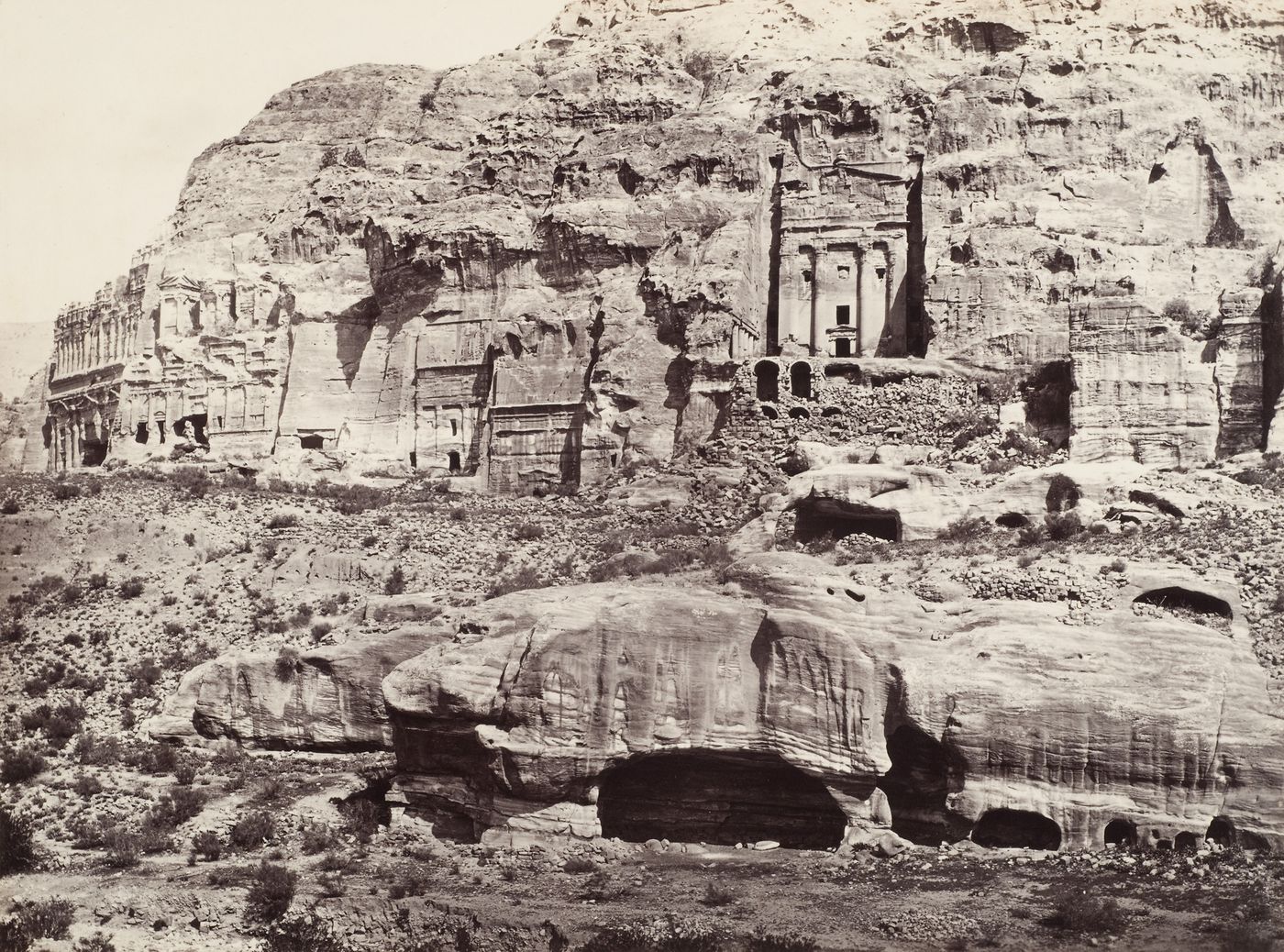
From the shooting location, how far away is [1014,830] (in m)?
30.9

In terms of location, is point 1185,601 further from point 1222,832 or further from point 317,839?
point 317,839

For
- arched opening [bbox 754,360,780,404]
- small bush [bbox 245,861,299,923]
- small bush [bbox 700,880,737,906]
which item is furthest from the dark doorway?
small bush [bbox 700,880,737,906]

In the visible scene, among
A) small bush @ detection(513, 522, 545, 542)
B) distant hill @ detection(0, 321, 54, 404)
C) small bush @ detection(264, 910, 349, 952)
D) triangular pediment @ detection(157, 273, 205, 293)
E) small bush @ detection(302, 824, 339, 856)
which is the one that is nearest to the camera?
small bush @ detection(264, 910, 349, 952)

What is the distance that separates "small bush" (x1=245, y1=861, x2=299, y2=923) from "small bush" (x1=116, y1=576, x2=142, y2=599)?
17.9m

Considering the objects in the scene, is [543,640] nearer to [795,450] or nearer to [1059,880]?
[1059,880]

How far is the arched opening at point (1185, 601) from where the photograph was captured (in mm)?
32781

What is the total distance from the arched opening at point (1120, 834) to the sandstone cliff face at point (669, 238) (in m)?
21.6

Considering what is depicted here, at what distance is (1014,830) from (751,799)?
5.28 m

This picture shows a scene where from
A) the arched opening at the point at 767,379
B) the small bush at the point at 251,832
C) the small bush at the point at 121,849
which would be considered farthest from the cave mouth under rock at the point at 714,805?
the arched opening at the point at 767,379

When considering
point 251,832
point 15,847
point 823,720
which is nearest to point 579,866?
point 823,720

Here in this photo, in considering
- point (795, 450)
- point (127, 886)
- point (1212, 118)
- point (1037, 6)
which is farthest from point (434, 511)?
point (1037, 6)

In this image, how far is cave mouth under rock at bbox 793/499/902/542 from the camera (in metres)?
43.8

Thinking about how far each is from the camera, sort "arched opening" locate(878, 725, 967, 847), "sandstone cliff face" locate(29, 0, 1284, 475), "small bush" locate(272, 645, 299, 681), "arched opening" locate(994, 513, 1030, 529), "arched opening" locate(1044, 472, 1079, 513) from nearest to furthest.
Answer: "arched opening" locate(878, 725, 967, 847) → "small bush" locate(272, 645, 299, 681) → "arched opening" locate(1044, 472, 1079, 513) → "arched opening" locate(994, 513, 1030, 529) → "sandstone cliff face" locate(29, 0, 1284, 475)

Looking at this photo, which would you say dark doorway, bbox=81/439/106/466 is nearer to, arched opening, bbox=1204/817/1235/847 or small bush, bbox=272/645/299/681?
small bush, bbox=272/645/299/681
